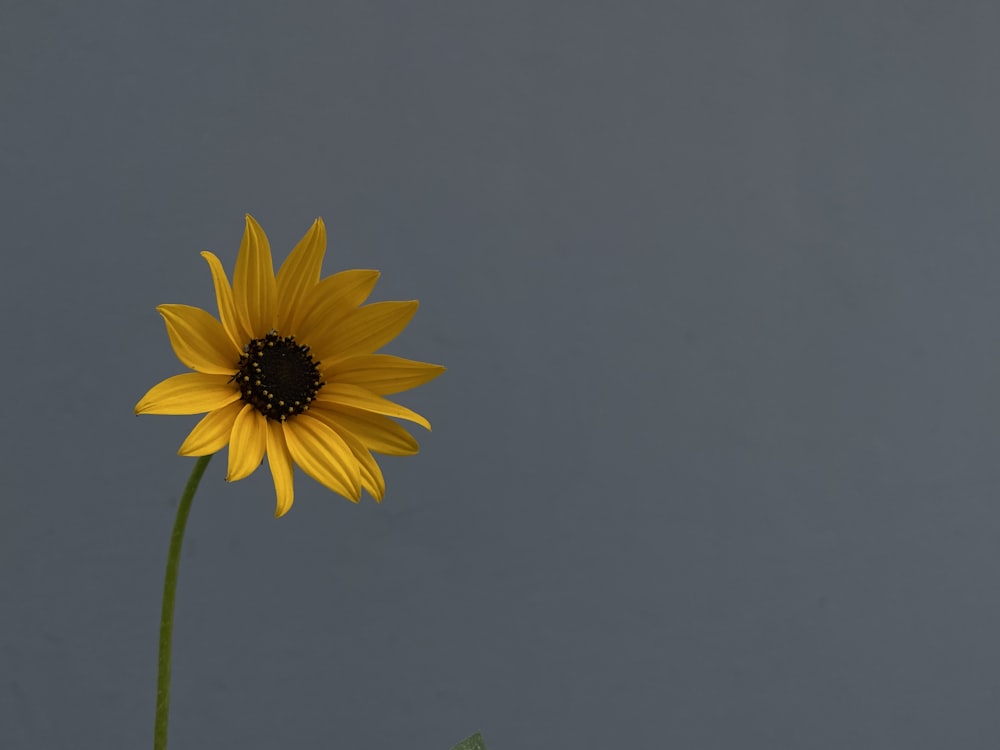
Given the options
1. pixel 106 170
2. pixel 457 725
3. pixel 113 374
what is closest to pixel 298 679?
pixel 457 725

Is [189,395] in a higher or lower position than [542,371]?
lower

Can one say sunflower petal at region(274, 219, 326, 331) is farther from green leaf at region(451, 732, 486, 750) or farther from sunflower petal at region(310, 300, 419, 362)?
green leaf at region(451, 732, 486, 750)

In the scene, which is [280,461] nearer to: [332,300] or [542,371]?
[332,300]

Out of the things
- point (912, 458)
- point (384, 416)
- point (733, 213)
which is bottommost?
point (384, 416)

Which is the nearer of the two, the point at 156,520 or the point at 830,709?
the point at 156,520

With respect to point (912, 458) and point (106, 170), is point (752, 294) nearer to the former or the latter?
point (912, 458)

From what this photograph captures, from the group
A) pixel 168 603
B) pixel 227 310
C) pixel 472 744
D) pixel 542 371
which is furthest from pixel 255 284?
pixel 542 371
